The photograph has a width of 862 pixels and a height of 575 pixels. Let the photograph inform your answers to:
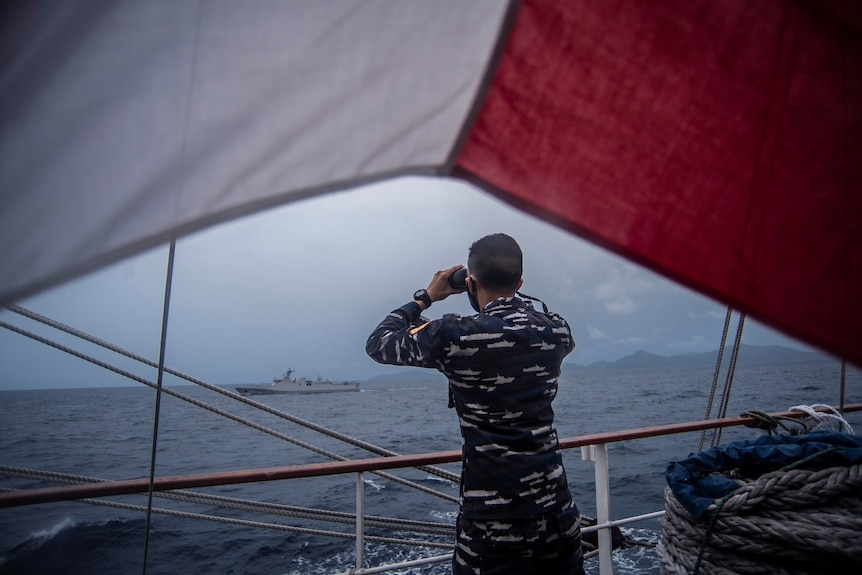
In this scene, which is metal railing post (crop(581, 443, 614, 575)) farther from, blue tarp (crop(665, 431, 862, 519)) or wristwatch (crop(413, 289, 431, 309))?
wristwatch (crop(413, 289, 431, 309))

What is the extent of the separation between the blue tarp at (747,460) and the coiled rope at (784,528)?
0.04 m

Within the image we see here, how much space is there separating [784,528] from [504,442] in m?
0.61

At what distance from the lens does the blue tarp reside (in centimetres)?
110

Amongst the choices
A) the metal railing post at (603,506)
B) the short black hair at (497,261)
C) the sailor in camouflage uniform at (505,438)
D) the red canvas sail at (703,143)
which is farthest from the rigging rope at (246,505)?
the red canvas sail at (703,143)

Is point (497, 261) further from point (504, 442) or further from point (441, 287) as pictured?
point (504, 442)

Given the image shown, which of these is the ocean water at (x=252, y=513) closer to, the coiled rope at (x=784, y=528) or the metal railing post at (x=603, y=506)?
the metal railing post at (x=603, y=506)

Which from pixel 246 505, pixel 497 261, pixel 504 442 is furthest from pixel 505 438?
pixel 246 505

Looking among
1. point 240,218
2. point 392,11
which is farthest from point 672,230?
point 240,218

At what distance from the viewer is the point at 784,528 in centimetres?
98

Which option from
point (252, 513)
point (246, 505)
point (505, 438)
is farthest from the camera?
point (252, 513)

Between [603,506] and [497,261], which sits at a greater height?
[497,261]

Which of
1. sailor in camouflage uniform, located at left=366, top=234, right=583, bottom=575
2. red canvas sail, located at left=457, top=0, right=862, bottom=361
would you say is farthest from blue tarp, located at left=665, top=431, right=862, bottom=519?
red canvas sail, located at left=457, top=0, right=862, bottom=361

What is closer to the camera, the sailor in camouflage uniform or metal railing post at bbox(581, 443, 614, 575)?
the sailor in camouflage uniform

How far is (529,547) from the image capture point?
1.07m
